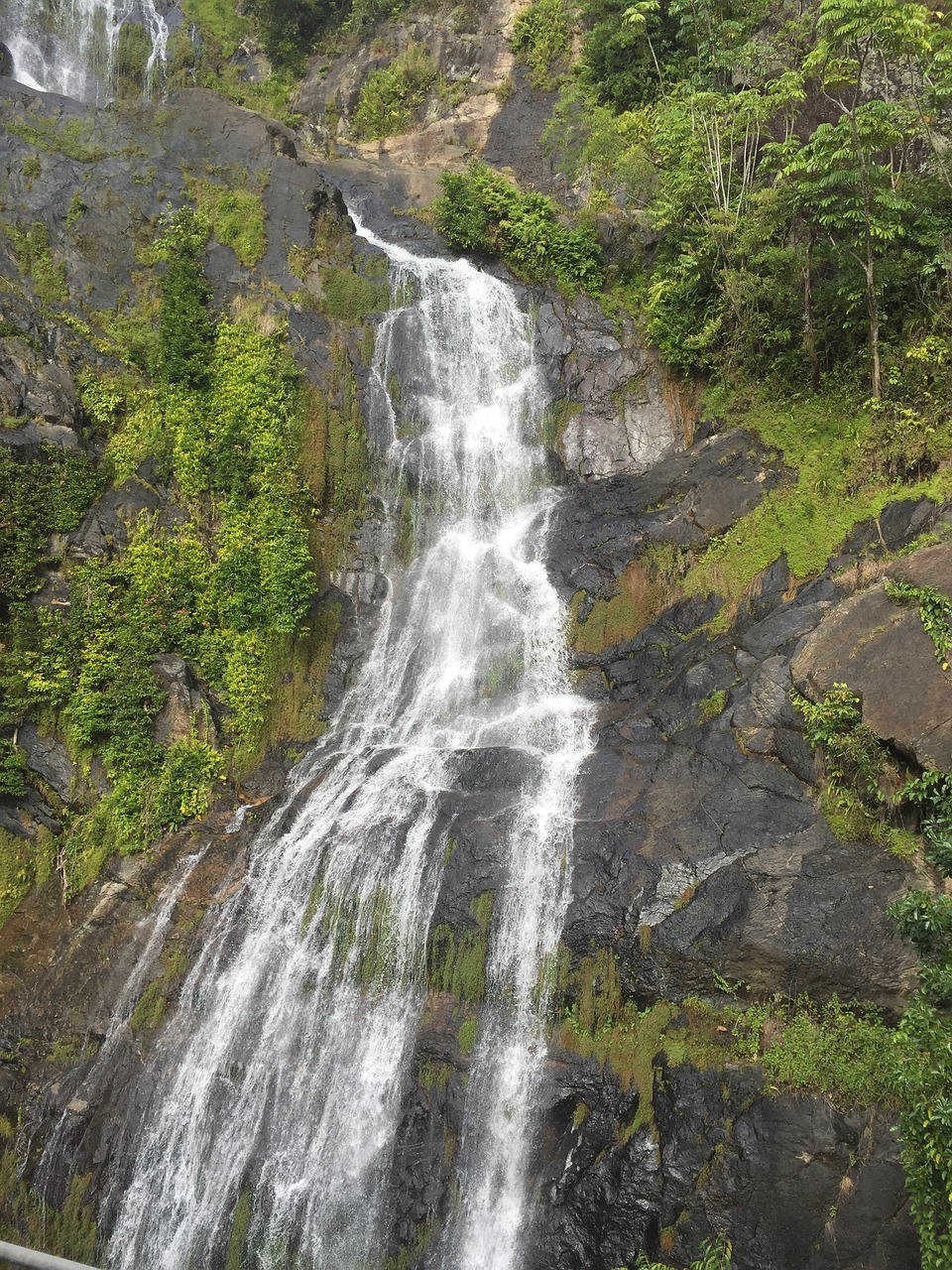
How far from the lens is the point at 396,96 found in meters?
28.7

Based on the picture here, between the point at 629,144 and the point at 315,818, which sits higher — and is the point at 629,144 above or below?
above

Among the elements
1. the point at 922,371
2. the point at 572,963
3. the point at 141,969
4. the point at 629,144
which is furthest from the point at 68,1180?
the point at 629,144

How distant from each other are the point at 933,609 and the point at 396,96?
2766 centimetres

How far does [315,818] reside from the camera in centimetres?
1304

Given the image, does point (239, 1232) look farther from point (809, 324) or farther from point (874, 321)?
point (809, 324)

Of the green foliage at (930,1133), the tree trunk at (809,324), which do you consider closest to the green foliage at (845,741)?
the green foliage at (930,1133)

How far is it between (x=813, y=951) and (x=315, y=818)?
7.53 m

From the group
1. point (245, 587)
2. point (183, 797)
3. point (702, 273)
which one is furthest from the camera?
point (702, 273)

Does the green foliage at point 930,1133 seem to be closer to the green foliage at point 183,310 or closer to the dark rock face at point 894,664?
the dark rock face at point 894,664

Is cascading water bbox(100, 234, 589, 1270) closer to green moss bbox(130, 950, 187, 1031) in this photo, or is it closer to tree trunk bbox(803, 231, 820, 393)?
green moss bbox(130, 950, 187, 1031)

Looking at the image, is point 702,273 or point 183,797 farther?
point 702,273

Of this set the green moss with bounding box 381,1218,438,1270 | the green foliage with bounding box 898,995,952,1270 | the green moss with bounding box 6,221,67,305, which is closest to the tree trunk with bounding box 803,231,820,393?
the green foliage with bounding box 898,995,952,1270

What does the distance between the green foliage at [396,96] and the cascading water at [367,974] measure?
20.5m

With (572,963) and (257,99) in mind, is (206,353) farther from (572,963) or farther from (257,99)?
(257,99)
